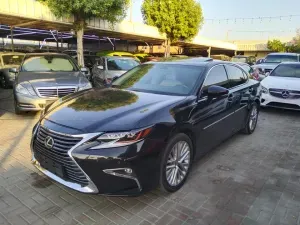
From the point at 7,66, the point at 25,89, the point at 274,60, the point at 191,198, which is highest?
the point at 274,60

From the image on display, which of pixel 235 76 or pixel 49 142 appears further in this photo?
pixel 235 76

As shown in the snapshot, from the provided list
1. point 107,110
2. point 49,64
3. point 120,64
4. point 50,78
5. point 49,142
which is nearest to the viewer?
point 49,142

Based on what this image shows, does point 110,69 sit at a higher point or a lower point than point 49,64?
lower

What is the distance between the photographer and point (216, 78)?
14.0 ft

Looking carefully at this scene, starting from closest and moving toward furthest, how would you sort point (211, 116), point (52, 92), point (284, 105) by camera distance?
1. point (211, 116)
2. point (52, 92)
3. point (284, 105)

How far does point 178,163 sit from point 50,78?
15.1ft

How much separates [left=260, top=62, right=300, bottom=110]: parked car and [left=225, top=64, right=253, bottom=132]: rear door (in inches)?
98.9

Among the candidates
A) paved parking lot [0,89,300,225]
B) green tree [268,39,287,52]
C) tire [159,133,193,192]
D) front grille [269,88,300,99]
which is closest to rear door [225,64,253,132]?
paved parking lot [0,89,300,225]

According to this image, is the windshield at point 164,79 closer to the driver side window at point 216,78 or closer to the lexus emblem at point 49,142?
the driver side window at point 216,78

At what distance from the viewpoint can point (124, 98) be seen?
3.58 metres

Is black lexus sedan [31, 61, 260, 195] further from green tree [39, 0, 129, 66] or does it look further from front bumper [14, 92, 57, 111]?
green tree [39, 0, 129, 66]

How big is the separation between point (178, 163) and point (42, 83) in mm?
4416

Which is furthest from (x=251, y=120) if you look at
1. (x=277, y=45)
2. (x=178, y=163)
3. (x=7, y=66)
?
(x=277, y=45)

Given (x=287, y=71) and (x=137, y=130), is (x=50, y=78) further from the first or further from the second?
(x=287, y=71)
